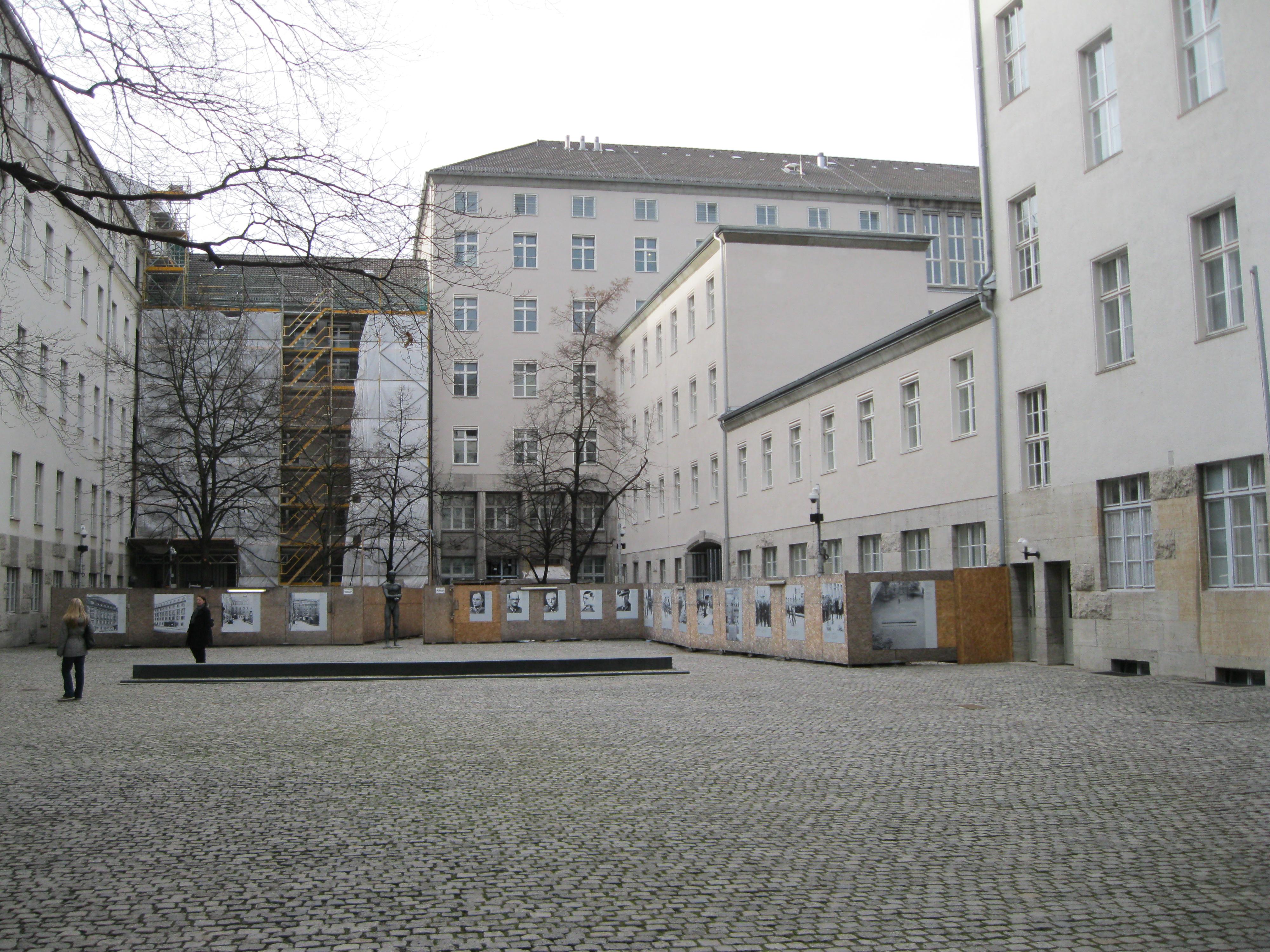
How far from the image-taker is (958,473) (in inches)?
1097

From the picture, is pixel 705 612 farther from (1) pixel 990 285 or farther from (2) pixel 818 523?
(1) pixel 990 285

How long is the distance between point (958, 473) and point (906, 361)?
4201 millimetres

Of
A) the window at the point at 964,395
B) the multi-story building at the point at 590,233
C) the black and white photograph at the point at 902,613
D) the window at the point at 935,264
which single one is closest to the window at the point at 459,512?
the multi-story building at the point at 590,233

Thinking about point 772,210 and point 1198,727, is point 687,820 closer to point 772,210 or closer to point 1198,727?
point 1198,727

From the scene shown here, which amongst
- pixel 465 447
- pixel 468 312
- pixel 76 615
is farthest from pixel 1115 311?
pixel 468 312

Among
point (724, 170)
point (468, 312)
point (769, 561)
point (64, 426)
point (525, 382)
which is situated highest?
point (724, 170)

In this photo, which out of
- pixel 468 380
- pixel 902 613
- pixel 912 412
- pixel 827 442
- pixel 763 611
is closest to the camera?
pixel 902 613

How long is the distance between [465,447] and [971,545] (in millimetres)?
46299

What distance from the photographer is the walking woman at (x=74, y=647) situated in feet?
60.8

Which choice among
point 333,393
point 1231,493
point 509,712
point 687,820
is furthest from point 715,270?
point 687,820

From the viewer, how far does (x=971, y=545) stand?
2758cm

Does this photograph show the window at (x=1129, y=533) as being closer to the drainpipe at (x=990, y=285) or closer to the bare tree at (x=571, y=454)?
the drainpipe at (x=990, y=285)

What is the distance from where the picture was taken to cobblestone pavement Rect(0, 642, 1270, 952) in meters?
5.72

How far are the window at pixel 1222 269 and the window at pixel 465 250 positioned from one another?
46.1ft
